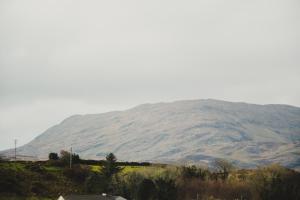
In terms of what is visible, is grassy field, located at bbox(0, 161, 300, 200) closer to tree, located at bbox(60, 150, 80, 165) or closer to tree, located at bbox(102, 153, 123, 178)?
tree, located at bbox(102, 153, 123, 178)

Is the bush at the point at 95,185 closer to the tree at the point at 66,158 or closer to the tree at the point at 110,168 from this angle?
the tree at the point at 110,168

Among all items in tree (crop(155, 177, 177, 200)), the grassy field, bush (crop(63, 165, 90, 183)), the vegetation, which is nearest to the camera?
the vegetation

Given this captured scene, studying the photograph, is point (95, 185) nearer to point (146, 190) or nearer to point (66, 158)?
point (146, 190)

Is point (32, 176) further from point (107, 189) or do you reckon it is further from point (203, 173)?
point (203, 173)

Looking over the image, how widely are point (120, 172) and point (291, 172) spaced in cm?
4368

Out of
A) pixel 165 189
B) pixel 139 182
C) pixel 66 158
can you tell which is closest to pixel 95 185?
pixel 139 182

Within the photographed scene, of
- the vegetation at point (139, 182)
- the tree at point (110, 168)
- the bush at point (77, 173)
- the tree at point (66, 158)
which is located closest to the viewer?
the vegetation at point (139, 182)

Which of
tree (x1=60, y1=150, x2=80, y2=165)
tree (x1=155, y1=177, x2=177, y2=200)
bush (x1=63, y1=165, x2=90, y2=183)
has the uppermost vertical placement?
tree (x1=60, y1=150, x2=80, y2=165)

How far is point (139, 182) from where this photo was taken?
114312mm

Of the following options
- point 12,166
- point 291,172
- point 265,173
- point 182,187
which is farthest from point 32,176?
point 291,172

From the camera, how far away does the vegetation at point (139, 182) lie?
112250 mm

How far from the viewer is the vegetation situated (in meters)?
112

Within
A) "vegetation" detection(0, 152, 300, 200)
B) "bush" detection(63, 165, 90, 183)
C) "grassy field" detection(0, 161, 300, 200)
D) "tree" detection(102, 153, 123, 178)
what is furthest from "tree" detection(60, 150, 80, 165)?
"tree" detection(102, 153, 123, 178)

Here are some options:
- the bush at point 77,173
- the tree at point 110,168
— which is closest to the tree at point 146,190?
the tree at point 110,168
